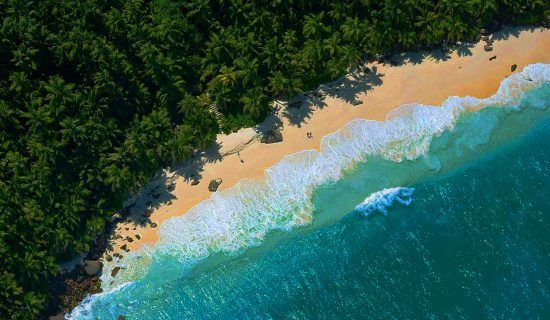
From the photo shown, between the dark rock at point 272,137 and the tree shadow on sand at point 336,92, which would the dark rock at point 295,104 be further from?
the dark rock at point 272,137

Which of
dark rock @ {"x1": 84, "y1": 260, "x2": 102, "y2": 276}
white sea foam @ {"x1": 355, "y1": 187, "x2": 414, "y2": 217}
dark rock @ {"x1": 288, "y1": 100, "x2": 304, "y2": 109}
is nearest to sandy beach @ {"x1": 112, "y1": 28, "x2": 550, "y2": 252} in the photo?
dark rock @ {"x1": 288, "y1": 100, "x2": 304, "y2": 109}

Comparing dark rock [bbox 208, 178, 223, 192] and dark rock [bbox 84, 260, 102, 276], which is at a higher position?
dark rock [bbox 208, 178, 223, 192]

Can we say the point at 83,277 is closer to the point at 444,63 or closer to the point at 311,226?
the point at 311,226

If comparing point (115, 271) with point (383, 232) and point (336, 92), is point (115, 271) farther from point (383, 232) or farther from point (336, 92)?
point (336, 92)

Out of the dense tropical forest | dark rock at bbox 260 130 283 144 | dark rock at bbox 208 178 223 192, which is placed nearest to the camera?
the dense tropical forest

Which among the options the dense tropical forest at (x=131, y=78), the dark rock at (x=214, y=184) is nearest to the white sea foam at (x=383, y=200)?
the dense tropical forest at (x=131, y=78)

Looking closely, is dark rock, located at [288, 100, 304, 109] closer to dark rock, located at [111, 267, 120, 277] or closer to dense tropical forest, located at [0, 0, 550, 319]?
dense tropical forest, located at [0, 0, 550, 319]

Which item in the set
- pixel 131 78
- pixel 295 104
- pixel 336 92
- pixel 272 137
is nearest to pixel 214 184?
pixel 272 137
